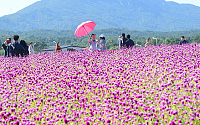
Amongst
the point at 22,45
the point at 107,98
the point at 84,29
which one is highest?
the point at 84,29

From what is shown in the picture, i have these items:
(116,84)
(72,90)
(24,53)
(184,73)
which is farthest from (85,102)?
(24,53)

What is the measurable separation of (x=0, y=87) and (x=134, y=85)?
394cm

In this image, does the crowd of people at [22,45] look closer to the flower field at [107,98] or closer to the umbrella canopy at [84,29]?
the umbrella canopy at [84,29]

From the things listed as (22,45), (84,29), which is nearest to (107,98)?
(22,45)

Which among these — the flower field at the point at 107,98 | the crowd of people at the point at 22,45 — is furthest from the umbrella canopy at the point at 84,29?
the flower field at the point at 107,98

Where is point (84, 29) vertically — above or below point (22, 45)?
above

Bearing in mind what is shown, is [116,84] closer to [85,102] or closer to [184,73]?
[85,102]

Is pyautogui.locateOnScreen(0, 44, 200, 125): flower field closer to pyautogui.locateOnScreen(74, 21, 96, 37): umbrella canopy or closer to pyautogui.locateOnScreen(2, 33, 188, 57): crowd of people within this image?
pyautogui.locateOnScreen(2, 33, 188, 57): crowd of people

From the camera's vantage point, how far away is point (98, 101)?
5.35 m

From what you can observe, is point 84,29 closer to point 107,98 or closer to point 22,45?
point 22,45

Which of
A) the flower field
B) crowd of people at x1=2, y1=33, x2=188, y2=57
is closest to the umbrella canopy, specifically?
crowd of people at x1=2, y1=33, x2=188, y2=57

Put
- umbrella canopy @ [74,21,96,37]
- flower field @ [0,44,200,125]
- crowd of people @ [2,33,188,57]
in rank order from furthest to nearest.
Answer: umbrella canopy @ [74,21,96,37] < crowd of people @ [2,33,188,57] < flower field @ [0,44,200,125]

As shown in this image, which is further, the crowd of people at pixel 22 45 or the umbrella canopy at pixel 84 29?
the umbrella canopy at pixel 84 29

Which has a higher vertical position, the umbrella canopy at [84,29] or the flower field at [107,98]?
the umbrella canopy at [84,29]
